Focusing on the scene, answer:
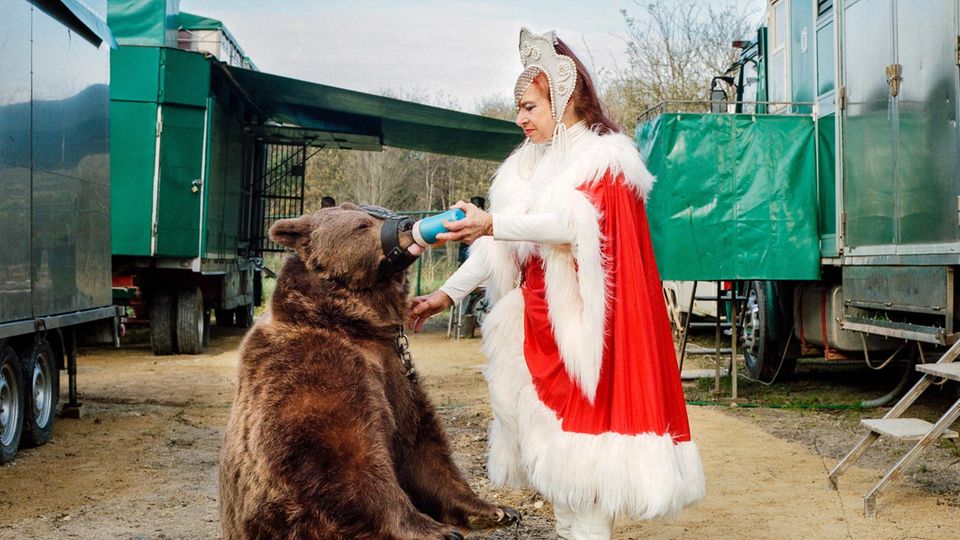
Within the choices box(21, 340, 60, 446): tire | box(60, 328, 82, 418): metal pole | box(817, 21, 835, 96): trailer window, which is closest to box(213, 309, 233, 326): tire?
box(60, 328, 82, 418): metal pole

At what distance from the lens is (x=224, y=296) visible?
1356 centimetres

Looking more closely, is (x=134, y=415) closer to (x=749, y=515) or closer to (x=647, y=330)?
(x=749, y=515)

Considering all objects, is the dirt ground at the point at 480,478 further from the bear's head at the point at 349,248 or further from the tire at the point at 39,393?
the bear's head at the point at 349,248

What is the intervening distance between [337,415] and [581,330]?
32.0 inches

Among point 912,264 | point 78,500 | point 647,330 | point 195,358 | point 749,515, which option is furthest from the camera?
point 195,358

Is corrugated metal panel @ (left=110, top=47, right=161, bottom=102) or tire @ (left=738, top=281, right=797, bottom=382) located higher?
corrugated metal panel @ (left=110, top=47, right=161, bottom=102)

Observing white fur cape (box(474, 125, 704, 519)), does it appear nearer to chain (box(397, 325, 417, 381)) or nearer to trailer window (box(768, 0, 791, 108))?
chain (box(397, 325, 417, 381))

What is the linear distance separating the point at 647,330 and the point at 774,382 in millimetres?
7007

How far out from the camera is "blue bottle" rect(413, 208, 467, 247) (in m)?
2.84

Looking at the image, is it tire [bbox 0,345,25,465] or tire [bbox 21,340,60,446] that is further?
tire [bbox 21,340,60,446]

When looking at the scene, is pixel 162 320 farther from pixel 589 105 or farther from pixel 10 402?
pixel 589 105

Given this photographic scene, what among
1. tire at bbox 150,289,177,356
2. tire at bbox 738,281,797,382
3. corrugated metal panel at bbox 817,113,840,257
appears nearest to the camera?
corrugated metal panel at bbox 817,113,840,257

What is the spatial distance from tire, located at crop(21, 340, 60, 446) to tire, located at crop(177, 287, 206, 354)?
16.7ft

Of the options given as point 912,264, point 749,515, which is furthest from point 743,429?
point 749,515
